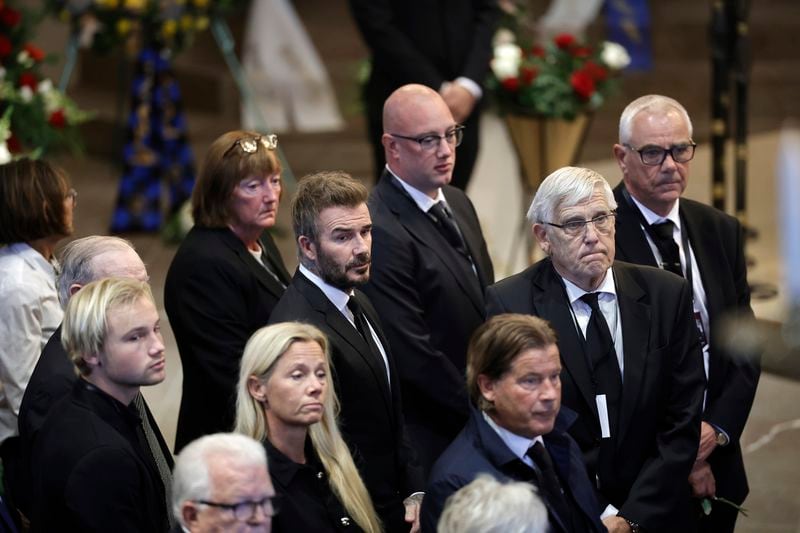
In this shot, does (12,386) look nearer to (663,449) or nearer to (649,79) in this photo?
(663,449)

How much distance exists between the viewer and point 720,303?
4.97 m

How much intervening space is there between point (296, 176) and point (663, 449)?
6.74 metres

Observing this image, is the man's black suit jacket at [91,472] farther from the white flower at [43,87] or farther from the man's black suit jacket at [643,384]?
the white flower at [43,87]

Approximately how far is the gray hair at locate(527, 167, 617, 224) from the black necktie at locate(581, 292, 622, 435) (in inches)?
12.7

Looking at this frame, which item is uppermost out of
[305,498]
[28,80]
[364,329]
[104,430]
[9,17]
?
[9,17]

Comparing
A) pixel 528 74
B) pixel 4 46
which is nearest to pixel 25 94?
pixel 4 46

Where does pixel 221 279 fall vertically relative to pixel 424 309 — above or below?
above

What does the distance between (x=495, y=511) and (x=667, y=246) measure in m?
1.82

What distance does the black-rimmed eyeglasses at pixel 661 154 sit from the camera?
4.94 m

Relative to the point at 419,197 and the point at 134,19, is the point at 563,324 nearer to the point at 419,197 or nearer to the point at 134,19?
the point at 419,197

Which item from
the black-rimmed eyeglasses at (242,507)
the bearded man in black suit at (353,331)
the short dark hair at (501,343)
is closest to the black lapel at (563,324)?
the short dark hair at (501,343)

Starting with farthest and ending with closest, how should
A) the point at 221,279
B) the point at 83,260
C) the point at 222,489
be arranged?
the point at 221,279
the point at 83,260
the point at 222,489

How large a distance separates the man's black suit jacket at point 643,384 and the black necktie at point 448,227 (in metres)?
0.63

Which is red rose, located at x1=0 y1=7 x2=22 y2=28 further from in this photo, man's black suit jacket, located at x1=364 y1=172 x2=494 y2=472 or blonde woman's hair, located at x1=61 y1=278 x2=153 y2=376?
blonde woman's hair, located at x1=61 y1=278 x2=153 y2=376
